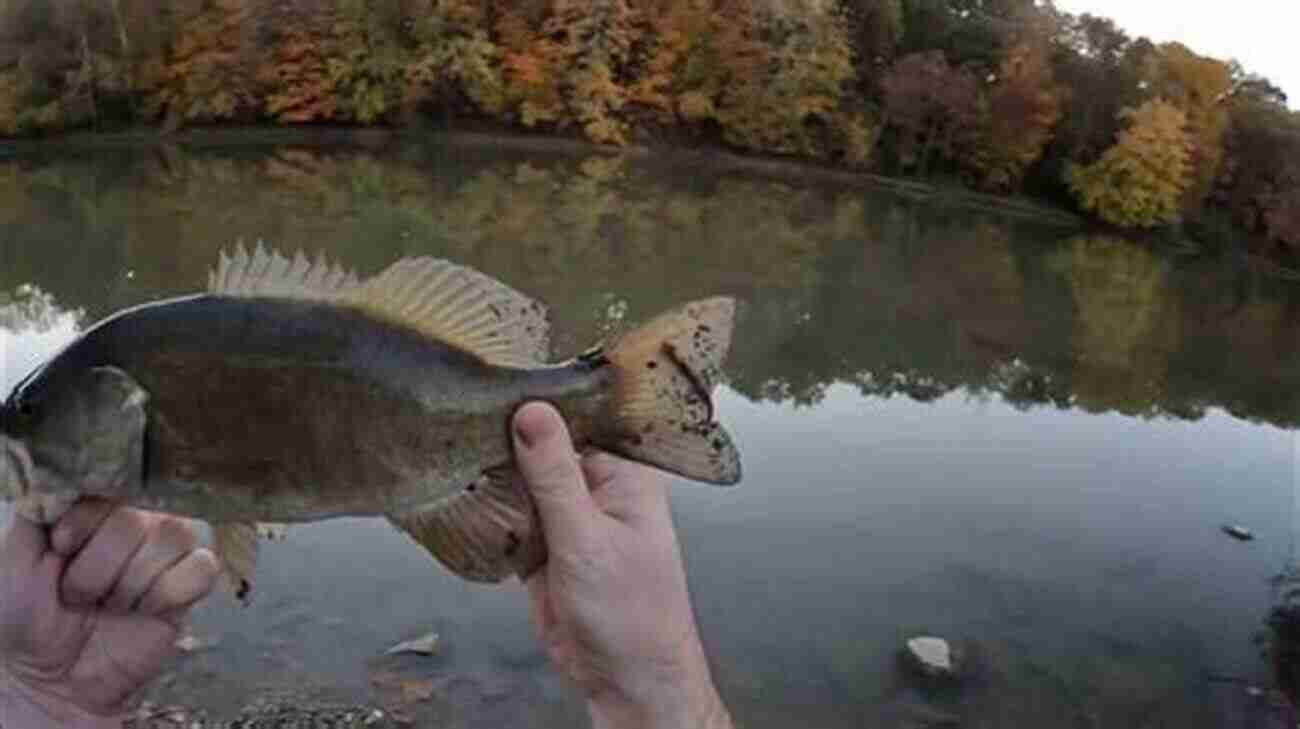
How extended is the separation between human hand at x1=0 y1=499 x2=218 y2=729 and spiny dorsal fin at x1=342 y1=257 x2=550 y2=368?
2.31 feet

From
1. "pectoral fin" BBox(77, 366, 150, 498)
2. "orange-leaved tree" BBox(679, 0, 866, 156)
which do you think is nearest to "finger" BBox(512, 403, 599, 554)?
"pectoral fin" BBox(77, 366, 150, 498)

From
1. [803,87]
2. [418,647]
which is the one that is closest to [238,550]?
[418,647]

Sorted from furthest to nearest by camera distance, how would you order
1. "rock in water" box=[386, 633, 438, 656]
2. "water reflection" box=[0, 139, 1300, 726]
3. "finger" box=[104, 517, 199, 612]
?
"water reflection" box=[0, 139, 1300, 726], "rock in water" box=[386, 633, 438, 656], "finger" box=[104, 517, 199, 612]

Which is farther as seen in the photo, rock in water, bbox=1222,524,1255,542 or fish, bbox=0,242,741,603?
rock in water, bbox=1222,524,1255,542

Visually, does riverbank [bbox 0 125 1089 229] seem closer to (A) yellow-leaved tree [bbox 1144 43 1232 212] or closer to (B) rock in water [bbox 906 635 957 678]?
(A) yellow-leaved tree [bbox 1144 43 1232 212]

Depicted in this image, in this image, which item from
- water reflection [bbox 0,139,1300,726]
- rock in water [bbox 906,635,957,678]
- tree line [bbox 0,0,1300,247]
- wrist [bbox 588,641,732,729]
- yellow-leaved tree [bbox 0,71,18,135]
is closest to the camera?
wrist [bbox 588,641,732,729]

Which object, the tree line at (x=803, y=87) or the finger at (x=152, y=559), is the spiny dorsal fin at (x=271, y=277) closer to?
the finger at (x=152, y=559)

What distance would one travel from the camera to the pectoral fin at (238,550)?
232 cm

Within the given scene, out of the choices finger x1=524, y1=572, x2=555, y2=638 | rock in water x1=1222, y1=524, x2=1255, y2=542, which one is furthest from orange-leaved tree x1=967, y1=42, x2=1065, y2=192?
finger x1=524, y1=572, x2=555, y2=638

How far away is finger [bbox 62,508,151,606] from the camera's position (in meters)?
2.37

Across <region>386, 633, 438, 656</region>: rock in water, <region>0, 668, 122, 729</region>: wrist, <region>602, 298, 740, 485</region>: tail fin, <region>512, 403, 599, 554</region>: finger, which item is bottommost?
<region>386, 633, 438, 656</region>: rock in water

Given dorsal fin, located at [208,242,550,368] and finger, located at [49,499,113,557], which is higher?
dorsal fin, located at [208,242,550,368]

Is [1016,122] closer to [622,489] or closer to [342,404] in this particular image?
[622,489]

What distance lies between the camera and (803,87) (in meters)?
52.2
